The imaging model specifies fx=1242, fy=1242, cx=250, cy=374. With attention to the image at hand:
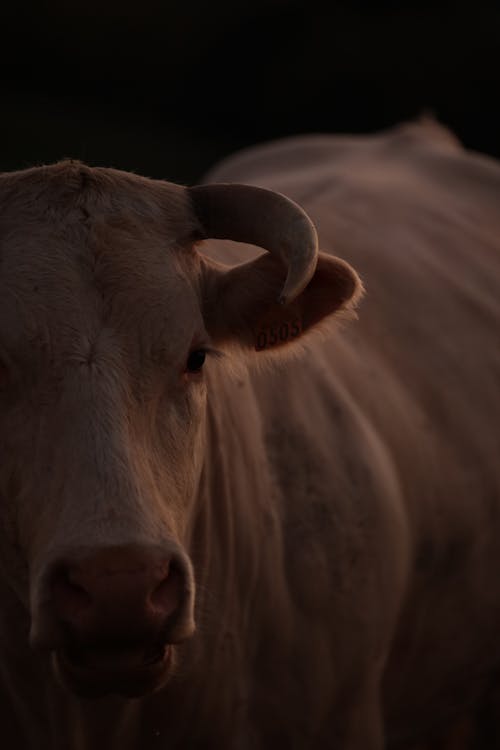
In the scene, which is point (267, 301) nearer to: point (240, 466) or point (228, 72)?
point (240, 466)

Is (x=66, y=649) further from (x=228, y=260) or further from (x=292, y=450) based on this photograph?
(x=228, y=260)

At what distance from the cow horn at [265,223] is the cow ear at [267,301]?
75 mm

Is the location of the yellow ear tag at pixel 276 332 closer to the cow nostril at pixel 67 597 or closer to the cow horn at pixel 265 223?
the cow horn at pixel 265 223

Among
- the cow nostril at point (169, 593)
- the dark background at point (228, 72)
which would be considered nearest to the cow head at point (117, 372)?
the cow nostril at point (169, 593)

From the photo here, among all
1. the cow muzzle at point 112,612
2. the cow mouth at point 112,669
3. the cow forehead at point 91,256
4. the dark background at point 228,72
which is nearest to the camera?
the cow muzzle at point 112,612

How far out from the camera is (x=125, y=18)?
9898 millimetres

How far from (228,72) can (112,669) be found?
877 centimetres

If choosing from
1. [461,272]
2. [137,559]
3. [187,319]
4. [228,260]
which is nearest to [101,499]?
[137,559]

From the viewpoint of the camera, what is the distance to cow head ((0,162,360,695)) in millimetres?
2068

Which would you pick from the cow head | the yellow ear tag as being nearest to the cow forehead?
the cow head

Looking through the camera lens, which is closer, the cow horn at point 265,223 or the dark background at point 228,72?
the cow horn at point 265,223

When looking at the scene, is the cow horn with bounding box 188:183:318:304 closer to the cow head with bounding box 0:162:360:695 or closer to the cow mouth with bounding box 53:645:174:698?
the cow head with bounding box 0:162:360:695

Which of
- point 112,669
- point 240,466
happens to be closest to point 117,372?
point 112,669

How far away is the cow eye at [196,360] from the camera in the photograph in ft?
8.09
